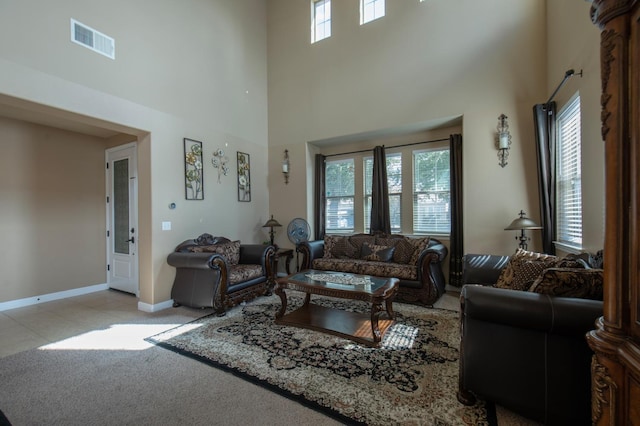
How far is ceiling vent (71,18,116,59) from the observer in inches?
119

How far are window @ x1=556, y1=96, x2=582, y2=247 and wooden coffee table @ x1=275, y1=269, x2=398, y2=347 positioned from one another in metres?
1.95

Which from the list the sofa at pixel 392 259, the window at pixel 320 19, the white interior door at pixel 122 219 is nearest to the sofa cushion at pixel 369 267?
the sofa at pixel 392 259

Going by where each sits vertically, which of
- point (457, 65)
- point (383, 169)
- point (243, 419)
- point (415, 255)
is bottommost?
point (243, 419)

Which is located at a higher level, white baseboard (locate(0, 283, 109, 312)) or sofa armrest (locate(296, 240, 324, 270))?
sofa armrest (locate(296, 240, 324, 270))

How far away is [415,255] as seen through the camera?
4180 millimetres

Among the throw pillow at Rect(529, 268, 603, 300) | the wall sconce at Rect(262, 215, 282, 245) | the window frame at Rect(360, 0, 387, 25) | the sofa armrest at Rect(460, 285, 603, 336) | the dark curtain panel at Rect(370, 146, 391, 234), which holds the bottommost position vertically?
the sofa armrest at Rect(460, 285, 603, 336)

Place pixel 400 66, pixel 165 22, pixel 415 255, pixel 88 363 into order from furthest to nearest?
pixel 400 66 < pixel 415 255 < pixel 165 22 < pixel 88 363

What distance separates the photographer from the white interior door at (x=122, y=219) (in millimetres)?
4430

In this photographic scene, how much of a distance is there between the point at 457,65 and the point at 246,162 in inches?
146

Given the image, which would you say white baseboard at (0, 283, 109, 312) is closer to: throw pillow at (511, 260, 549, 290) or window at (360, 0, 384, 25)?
throw pillow at (511, 260, 549, 290)

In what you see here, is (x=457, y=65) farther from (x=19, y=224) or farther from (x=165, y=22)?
(x=19, y=224)

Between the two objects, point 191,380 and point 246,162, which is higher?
point 246,162

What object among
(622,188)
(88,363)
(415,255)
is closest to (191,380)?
(88,363)

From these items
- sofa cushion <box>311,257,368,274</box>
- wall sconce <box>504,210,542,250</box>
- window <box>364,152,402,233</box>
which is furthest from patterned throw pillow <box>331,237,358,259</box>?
wall sconce <box>504,210,542,250</box>
